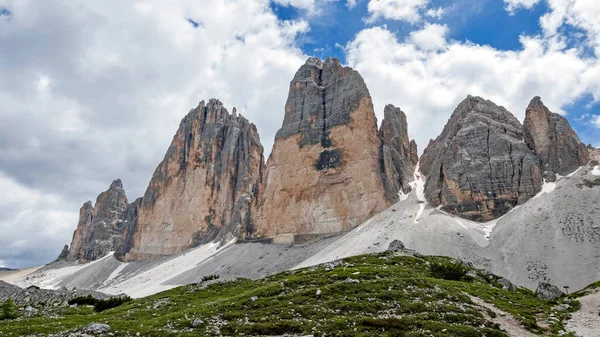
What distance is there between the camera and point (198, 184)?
159m

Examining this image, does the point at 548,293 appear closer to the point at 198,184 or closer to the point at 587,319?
the point at 587,319

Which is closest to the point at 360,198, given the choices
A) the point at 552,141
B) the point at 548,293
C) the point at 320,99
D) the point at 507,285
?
the point at 320,99

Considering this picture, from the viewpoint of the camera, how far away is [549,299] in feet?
106

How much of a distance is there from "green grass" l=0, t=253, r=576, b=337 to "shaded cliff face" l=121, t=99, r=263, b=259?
4605 inches

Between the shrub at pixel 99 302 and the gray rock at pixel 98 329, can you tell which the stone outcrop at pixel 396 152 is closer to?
the shrub at pixel 99 302

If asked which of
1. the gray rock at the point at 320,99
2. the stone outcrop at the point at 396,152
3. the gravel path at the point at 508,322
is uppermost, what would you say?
the gray rock at the point at 320,99

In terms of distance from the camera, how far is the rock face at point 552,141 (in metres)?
89.8

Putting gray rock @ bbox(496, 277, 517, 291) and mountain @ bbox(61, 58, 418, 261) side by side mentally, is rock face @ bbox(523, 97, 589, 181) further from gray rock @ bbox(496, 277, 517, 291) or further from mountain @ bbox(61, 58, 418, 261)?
gray rock @ bbox(496, 277, 517, 291)

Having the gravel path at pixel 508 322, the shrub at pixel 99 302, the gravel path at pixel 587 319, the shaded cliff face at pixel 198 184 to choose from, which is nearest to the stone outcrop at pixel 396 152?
the shaded cliff face at pixel 198 184

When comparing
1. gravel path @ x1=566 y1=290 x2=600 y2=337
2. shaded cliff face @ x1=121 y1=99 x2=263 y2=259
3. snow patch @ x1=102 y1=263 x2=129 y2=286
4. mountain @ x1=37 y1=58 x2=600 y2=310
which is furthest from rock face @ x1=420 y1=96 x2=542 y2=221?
snow patch @ x1=102 y1=263 x2=129 y2=286

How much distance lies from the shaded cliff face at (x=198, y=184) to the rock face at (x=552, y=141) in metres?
89.7

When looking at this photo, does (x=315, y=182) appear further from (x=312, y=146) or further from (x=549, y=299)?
(x=549, y=299)

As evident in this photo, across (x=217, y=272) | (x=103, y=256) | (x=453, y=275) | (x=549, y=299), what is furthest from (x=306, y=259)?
(x=103, y=256)

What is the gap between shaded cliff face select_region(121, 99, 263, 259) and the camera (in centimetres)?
15325
